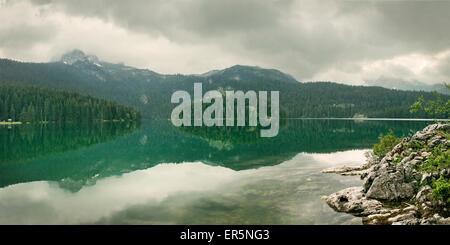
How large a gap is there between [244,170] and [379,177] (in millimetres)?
14189

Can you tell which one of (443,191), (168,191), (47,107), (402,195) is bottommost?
(168,191)

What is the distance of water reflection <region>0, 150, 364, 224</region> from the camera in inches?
549

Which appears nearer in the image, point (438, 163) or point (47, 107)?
point (438, 163)

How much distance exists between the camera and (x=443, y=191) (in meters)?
12.0

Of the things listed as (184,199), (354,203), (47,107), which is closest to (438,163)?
(354,203)

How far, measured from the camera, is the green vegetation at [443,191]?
11734 millimetres

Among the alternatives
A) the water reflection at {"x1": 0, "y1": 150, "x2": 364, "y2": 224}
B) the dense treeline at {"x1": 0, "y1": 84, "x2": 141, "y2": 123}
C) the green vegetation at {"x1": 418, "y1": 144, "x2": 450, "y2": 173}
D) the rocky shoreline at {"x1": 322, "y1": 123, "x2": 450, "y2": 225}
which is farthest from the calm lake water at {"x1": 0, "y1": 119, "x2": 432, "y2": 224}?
the dense treeline at {"x1": 0, "y1": 84, "x2": 141, "y2": 123}

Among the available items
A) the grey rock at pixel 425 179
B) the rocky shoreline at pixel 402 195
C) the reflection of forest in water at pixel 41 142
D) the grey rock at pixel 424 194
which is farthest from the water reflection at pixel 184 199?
the reflection of forest in water at pixel 41 142

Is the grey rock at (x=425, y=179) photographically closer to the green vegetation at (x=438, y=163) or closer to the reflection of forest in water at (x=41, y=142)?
the green vegetation at (x=438, y=163)

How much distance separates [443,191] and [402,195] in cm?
292

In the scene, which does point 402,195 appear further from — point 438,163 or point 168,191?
point 168,191

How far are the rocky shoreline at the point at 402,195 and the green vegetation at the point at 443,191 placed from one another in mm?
250

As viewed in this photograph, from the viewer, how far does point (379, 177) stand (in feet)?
52.2
